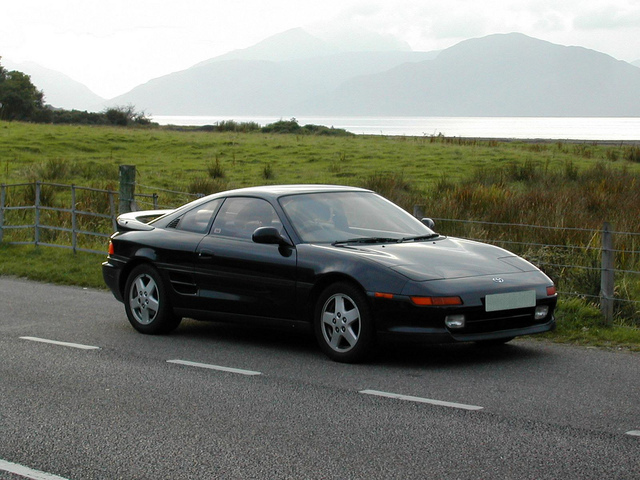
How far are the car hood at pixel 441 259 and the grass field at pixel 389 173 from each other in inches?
63.5

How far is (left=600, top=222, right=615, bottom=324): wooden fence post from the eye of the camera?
9.68 m

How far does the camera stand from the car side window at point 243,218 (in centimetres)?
856

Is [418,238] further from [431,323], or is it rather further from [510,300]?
[431,323]

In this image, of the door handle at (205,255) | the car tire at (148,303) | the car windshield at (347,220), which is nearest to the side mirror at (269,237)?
the car windshield at (347,220)

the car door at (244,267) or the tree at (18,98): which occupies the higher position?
the tree at (18,98)

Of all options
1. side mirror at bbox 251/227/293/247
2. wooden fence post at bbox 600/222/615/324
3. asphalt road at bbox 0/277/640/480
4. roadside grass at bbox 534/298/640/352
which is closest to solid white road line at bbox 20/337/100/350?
asphalt road at bbox 0/277/640/480

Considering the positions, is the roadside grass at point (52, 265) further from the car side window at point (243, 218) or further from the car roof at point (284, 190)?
the car roof at point (284, 190)

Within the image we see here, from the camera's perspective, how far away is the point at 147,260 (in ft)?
30.4

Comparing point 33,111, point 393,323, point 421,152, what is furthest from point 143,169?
point 33,111

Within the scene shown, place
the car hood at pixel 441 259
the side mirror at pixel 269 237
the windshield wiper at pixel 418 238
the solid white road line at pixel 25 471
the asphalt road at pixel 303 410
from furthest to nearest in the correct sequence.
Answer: the windshield wiper at pixel 418 238 < the side mirror at pixel 269 237 < the car hood at pixel 441 259 < the asphalt road at pixel 303 410 < the solid white road line at pixel 25 471

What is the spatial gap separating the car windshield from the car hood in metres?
Answer: 0.32

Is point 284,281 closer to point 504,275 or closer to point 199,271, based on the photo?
point 199,271

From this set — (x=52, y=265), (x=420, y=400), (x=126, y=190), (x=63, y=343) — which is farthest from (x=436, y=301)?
(x=126, y=190)

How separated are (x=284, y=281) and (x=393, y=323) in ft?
3.76
